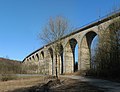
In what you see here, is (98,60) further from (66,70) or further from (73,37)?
(66,70)

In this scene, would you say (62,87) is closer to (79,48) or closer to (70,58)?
(79,48)

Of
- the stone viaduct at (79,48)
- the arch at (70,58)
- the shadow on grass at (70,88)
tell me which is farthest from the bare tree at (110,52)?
the arch at (70,58)

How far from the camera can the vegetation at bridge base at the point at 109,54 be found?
27808 mm

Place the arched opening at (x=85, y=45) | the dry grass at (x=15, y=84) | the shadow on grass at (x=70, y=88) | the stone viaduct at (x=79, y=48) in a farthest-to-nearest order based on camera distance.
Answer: the arched opening at (x=85, y=45)
the stone viaduct at (x=79, y=48)
the dry grass at (x=15, y=84)
the shadow on grass at (x=70, y=88)

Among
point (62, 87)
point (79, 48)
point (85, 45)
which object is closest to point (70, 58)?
point (79, 48)

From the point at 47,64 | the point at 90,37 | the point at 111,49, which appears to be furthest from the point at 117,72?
the point at 47,64

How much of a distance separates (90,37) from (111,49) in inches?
701

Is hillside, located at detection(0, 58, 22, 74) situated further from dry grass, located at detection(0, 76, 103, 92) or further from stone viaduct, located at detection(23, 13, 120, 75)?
dry grass, located at detection(0, 76, 103, 92)

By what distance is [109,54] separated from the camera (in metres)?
30.0

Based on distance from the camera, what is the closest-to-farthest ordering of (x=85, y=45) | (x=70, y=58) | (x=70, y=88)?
(x=70, y=88), (x=85, y=45), (x=70, y=58)

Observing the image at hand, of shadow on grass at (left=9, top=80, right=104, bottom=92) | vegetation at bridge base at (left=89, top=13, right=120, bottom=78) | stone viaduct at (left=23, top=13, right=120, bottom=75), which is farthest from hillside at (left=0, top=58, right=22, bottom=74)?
shadow on grass at (left=9, top=80, right=104, bottom=92)

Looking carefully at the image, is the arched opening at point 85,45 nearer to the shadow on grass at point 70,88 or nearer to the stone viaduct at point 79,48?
the stone viaduct at point 79,48

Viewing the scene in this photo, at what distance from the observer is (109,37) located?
97.2ft

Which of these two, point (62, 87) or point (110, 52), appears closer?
point (62, 87)
